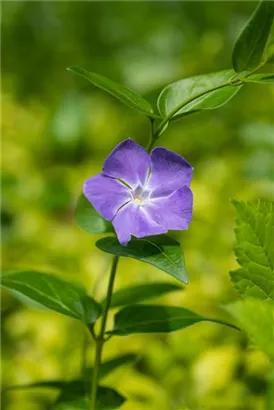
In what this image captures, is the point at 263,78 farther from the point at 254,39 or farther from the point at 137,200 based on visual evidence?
the point at 137,200

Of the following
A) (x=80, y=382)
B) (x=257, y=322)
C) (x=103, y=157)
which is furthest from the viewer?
(x=103, y=157)

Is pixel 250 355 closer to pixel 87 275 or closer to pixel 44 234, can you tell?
pixel 87 275

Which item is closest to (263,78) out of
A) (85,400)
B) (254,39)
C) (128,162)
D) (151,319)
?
(254,39)

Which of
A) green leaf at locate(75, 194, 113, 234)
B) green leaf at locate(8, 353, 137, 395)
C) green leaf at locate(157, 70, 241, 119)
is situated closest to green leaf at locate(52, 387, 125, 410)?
green leaf at locate(8, 353, 137, 395)

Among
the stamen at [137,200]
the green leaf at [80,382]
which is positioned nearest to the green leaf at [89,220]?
the stamen at [137,200]

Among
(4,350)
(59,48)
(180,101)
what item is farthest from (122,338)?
(59,48)
